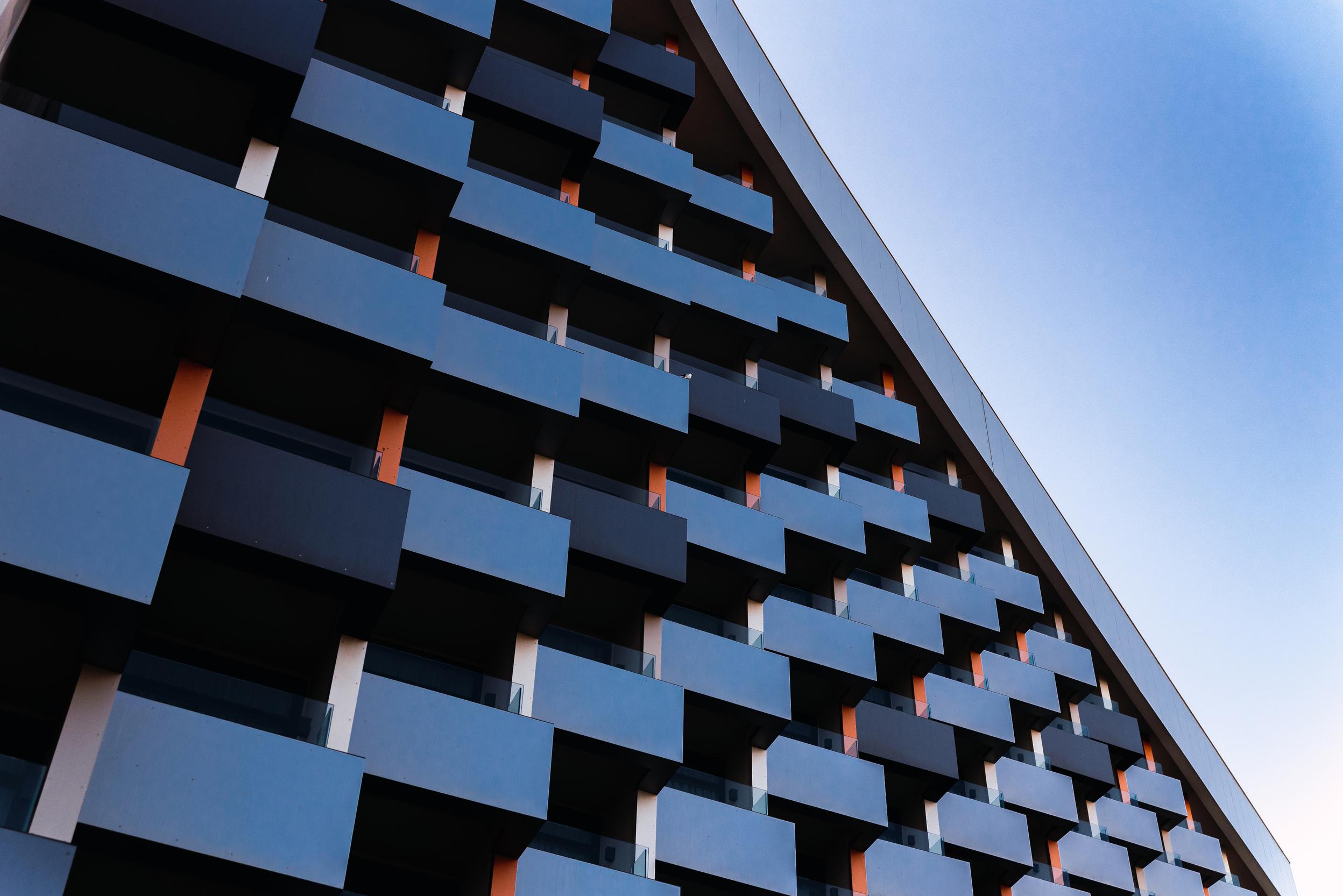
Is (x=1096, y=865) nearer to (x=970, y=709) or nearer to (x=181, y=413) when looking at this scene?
(x=970, y=709)

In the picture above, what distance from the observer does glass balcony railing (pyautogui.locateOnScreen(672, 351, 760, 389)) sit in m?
31.3

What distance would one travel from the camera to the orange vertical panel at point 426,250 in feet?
76.7

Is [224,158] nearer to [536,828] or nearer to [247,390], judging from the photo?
[247,390]

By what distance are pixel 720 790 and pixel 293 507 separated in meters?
11.7

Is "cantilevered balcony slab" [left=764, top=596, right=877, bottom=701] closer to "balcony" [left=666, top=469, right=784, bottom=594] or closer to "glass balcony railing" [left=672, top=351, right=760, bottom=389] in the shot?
"balcony" [left=666, top=469, right=784, bottom=594]

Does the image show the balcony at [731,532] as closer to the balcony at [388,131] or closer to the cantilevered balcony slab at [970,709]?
the cantilevered balcony slab at [970,709]

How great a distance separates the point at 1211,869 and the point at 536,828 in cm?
3517

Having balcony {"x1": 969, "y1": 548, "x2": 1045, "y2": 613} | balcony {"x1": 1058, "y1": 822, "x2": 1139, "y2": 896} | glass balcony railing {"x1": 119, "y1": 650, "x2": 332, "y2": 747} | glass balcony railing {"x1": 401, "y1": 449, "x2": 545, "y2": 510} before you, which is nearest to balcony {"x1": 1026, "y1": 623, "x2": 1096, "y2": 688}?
balcony {"x1": 969, "y1": 548, "x2": 1045, "y2": 613}

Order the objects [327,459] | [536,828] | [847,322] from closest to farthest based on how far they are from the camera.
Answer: [536,828], [327,459], [847,322]

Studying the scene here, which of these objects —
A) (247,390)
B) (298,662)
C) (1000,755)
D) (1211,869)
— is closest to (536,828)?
(298,662)

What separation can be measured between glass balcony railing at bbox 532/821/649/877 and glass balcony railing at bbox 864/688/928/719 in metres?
11.9

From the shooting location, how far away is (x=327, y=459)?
2119 centimetres

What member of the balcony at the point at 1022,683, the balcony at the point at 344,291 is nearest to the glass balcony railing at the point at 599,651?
the balcony at the point at 344,291

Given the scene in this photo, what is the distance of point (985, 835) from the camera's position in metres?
32.5
